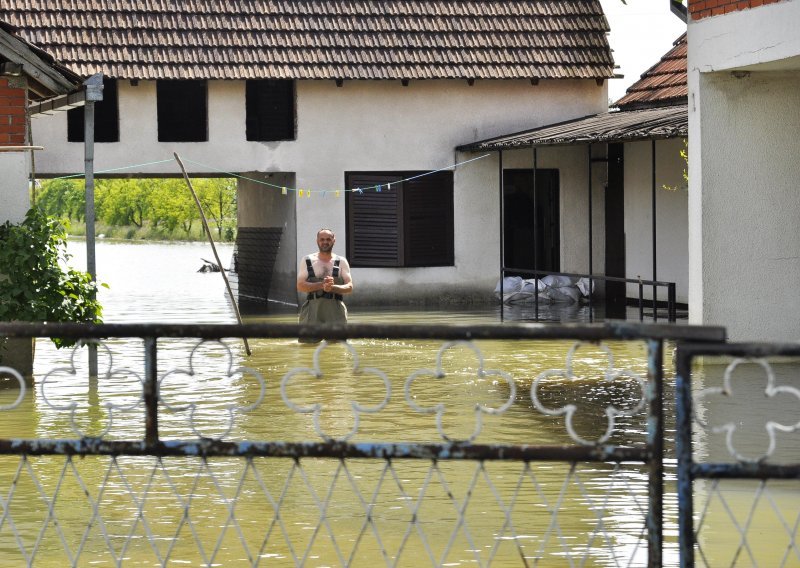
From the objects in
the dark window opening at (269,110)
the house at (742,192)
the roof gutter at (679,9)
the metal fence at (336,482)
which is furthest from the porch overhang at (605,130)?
the metal fence at (336,482)

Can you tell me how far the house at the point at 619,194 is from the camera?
22.2 m

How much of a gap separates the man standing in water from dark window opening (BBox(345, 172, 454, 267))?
27.2 feet

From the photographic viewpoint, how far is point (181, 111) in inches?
973

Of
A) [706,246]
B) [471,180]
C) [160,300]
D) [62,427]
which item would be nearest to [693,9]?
[706,246]

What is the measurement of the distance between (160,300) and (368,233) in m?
4.25

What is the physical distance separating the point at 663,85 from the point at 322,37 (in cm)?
577

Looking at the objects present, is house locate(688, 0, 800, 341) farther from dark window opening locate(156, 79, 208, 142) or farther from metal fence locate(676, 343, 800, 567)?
dark window opening locate(156, 79, 208, 142)

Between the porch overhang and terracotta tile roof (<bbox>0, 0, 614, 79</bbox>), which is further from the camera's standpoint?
terracotta tile roof (<bbox>0, 0, 614, 79</bbox>)

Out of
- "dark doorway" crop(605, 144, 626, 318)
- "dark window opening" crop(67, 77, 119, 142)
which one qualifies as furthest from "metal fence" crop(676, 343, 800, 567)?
"dark window opening" crop(67, 77, 119, 142)

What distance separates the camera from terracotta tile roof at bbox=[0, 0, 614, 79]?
79.4 ft

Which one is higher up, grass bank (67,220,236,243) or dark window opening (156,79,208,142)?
dark window opening (156,79,208,142)

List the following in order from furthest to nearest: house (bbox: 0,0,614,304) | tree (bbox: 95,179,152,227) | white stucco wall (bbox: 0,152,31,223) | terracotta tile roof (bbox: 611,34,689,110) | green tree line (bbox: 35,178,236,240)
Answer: tree (bbox: 95,179,152,227) < green tree line (bbox: 35,178,236,240) < house (bbox: 0,0,614,304) < terracotta tile roof (bbox: 611,34,689,110) < white stucco wall (bbox: 0,152,31,223)

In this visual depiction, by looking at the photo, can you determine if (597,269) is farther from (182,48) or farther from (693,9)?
(693,9)

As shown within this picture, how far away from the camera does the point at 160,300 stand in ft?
87.9
